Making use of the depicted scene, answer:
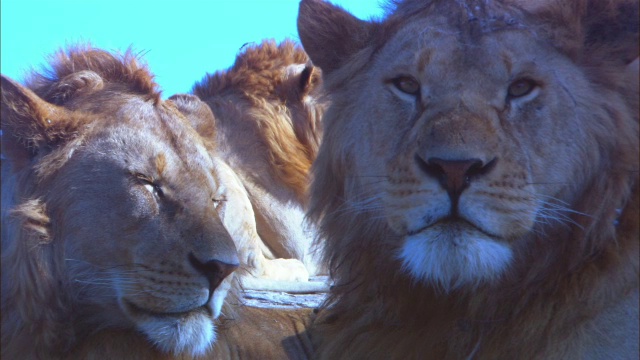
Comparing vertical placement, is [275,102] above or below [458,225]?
above

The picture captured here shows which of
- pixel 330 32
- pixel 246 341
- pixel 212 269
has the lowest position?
pixel 246 341

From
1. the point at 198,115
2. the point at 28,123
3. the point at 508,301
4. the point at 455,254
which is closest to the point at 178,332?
the point at 28,123

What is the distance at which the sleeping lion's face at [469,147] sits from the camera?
357 cm

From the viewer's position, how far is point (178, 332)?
4.09 meters

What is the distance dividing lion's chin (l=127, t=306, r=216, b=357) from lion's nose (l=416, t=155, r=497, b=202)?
1196mm

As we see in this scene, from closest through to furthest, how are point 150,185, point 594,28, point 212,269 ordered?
point 594,28 → point 212,269 → point 150,185

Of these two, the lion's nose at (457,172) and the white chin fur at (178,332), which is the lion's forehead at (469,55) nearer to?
the lion's nose at (457,172)

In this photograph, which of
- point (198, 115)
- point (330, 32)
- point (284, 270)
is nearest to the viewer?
point (330, 32)

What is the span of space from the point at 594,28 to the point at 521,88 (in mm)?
428

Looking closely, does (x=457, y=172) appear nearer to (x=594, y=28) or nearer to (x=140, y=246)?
(x=594, y=28)

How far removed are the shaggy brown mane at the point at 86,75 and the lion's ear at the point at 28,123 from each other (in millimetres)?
255

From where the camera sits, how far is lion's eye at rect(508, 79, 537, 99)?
12.7 feet

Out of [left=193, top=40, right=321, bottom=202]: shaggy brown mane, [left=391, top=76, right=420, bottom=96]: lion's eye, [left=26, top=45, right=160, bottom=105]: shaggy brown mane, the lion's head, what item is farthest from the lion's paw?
[left=391, top=76, right=420, bottom=96]: lion's eye

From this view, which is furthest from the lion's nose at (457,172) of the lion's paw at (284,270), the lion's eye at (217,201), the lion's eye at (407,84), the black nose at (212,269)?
the lion's paw at (284,270)
